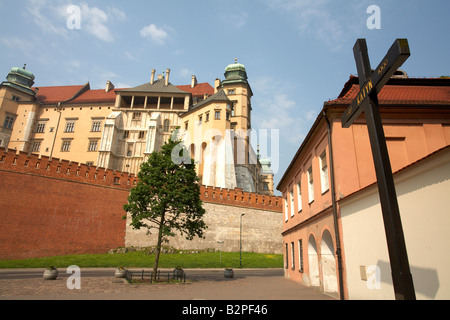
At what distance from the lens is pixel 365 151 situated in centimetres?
1152

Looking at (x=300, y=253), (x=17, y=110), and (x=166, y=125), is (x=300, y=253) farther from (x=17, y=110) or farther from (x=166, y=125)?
(x=17, y=110)

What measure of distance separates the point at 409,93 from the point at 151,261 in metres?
26.3

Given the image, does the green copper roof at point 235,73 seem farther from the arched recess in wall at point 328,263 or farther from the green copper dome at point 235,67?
the arched recess in wall at point 328,263

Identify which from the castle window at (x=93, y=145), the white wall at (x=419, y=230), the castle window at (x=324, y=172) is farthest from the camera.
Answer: the castle window at (x=93, y=145)

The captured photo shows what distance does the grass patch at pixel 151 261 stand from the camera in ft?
84.0

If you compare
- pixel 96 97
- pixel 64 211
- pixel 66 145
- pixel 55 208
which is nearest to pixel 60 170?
pixel 55 208

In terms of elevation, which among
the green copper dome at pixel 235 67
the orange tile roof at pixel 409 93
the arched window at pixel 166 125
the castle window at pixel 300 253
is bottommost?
the castle window at pixel 300 253

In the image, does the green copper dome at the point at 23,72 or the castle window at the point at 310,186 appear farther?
the green copper dome at the point at 23,72

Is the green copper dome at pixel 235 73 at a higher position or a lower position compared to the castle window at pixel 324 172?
higher

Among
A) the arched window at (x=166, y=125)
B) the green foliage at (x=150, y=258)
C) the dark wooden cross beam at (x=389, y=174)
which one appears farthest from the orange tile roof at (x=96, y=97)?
the dark wooden cross beam at (x=389, y=174)

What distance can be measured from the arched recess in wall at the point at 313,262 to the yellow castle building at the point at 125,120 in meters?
37.2

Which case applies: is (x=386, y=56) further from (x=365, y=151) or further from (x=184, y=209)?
(x=184, y=209)

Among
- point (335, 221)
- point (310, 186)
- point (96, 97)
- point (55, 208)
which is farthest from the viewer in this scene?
point (96, 97)

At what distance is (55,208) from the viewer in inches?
1169
